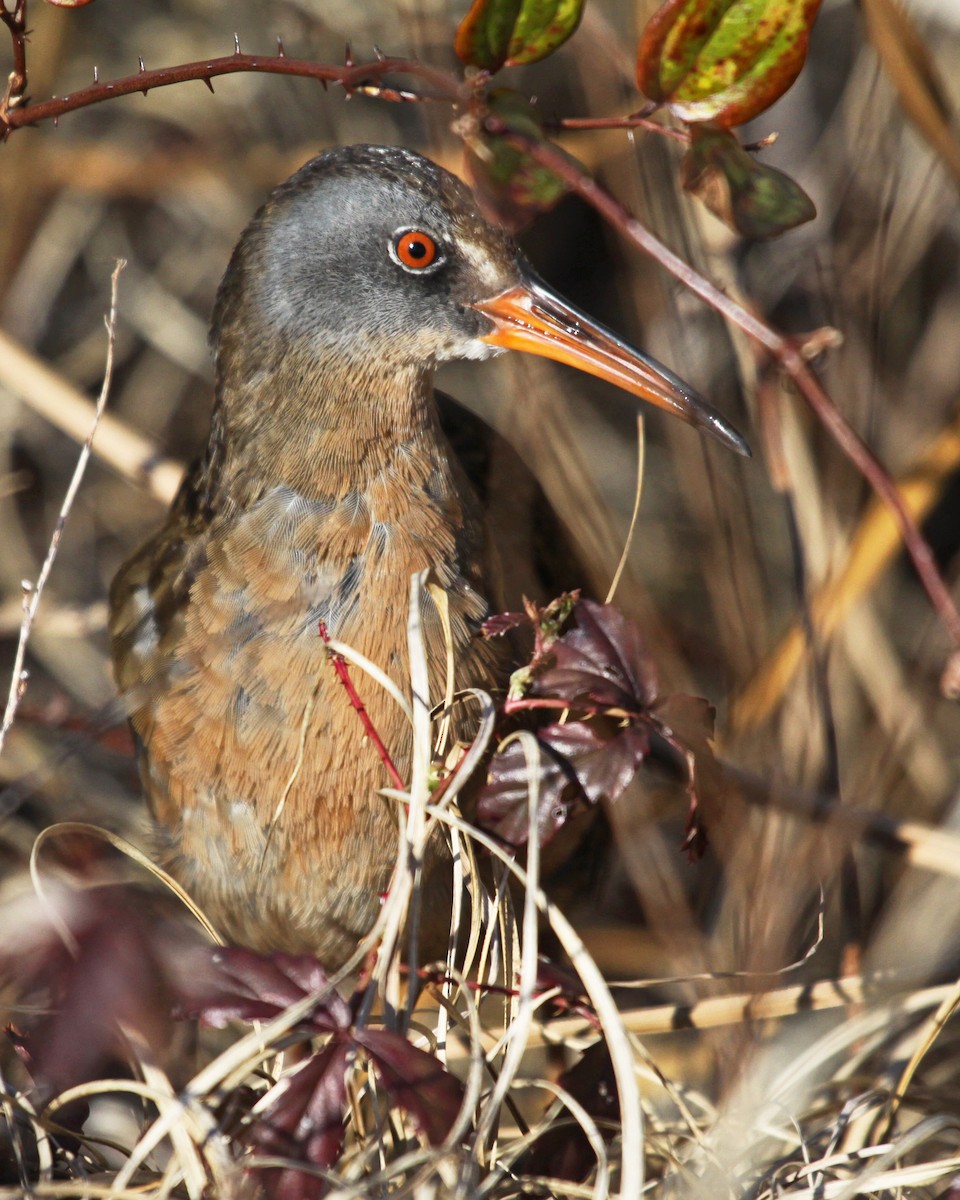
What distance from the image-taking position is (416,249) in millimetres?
1800

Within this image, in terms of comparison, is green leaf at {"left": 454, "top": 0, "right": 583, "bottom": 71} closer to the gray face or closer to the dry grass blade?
the gray face

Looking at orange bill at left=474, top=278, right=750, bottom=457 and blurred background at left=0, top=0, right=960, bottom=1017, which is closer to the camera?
orange bill at left=474, top=278, right=750, bottom=457

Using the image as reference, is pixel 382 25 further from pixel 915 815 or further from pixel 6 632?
pixel 915 815

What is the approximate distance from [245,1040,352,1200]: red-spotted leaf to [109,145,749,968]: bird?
1.20ft

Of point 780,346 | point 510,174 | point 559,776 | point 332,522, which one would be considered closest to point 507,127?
point 510,174

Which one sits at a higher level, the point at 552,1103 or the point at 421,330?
the point at 421,330

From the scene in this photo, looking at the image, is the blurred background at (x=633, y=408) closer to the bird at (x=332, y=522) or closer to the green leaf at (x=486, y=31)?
the bird at (x=332, y=522)

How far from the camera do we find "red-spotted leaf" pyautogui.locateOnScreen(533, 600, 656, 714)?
151 centimetres

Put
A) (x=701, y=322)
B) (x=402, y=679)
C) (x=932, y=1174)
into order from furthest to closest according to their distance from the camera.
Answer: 1. (x=701, y=322)
2. (x=402, y=679)
3. (x=932, y=1174)

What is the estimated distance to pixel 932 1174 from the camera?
1.52 m

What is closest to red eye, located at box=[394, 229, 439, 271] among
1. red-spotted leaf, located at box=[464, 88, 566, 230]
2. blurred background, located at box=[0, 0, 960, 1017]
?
red-spotted leaf, located at box=[464, 88, 566, 230]

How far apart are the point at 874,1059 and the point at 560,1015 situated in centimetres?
48

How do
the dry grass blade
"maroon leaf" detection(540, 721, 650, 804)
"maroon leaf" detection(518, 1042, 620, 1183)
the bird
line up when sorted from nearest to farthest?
"maroon leaf" detection(540, 721, 650, 804)
"maroon leaf" detection(518, 1042, 620, 1183)
the bird
the dry grass blade

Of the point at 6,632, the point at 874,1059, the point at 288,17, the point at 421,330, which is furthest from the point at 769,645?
the point at 288,17
